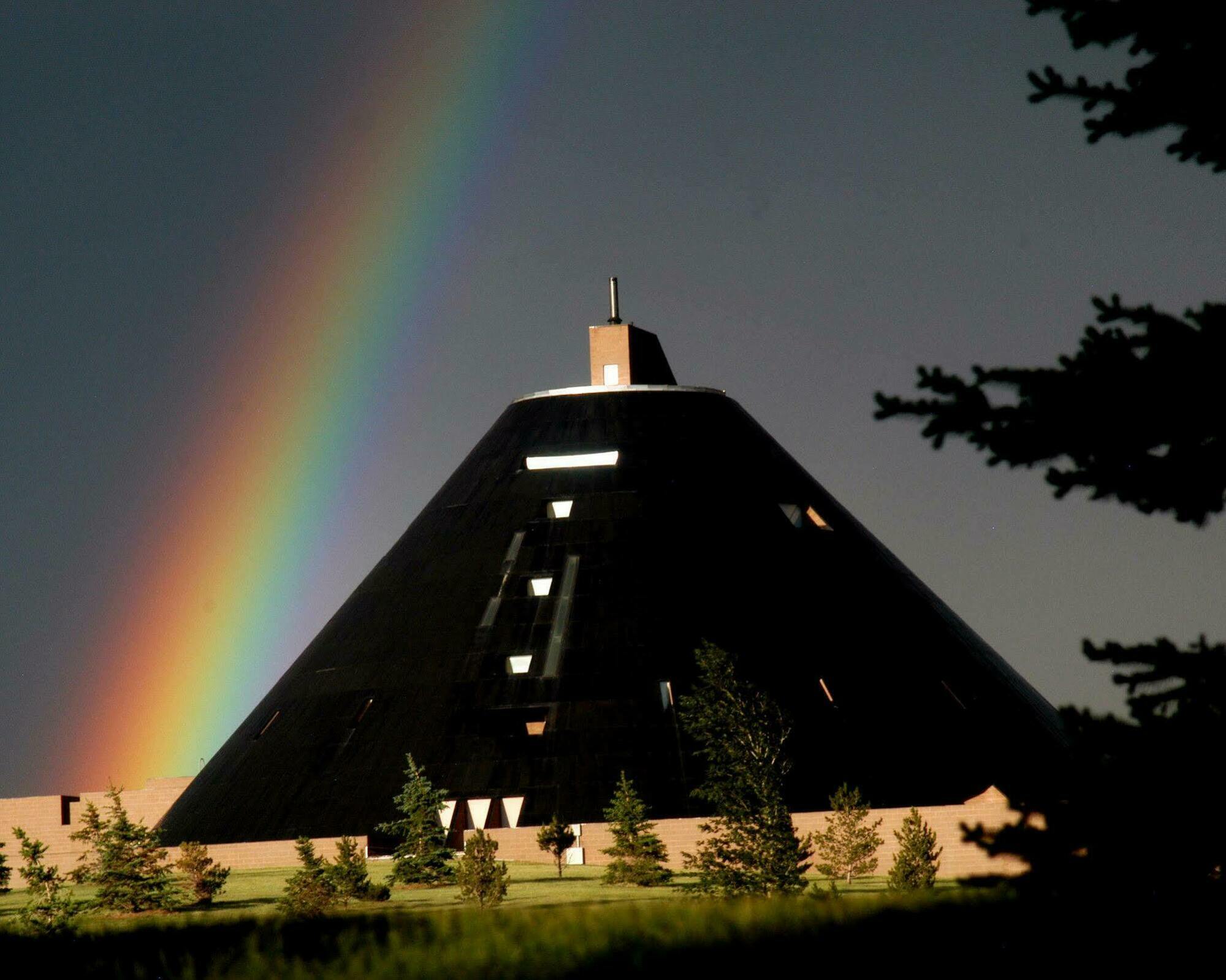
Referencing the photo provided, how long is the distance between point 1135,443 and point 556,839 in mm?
34558

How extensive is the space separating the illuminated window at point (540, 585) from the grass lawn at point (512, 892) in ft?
41.9

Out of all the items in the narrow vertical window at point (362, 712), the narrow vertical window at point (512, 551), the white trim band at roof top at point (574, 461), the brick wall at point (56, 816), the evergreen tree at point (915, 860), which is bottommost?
the evergreen tree at point (915, 860)

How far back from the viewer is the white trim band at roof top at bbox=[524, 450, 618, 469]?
60.9 meters

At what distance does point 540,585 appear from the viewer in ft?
186

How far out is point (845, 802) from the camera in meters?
40.5

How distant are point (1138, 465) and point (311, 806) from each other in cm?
4457

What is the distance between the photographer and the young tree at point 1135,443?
30.4ft

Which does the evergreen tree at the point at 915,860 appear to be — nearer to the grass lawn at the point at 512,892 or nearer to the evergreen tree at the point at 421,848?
the grass lawn at the point at 512,892

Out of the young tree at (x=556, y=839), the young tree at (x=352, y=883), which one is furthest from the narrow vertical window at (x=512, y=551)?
A: the young tree at (x=352, y=883)

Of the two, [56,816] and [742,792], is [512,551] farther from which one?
[742,792]

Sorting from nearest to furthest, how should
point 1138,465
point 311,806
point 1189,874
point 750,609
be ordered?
1. point 1189,874
2. point 1138,465
3. point 311,806
4. point 750,609

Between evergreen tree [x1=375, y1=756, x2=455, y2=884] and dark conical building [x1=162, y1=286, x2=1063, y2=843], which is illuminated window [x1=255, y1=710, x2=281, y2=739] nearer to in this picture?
dark conical building [x1=162, y1=286, x2=1063, y2=843]

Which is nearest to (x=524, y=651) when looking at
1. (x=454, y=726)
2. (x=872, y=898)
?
(x=454, y=726)

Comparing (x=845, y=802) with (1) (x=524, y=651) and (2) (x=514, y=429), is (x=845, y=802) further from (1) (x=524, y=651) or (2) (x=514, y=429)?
(2) (x=514, y=429)
